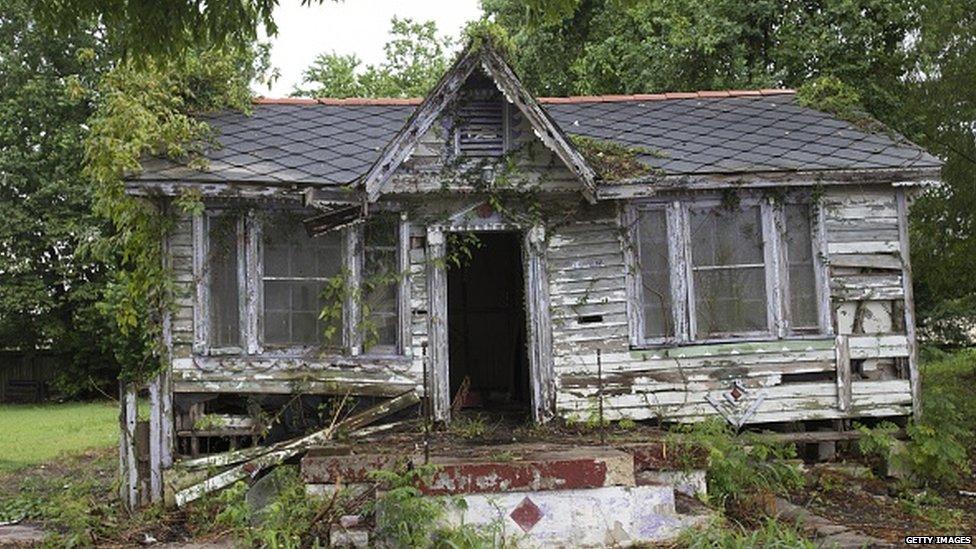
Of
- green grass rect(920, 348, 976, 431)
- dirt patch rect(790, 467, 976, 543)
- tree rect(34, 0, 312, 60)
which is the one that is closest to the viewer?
tree rect(34, 0, 312, 60)

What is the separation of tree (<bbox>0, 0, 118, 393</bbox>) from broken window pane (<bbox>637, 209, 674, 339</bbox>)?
1940cm

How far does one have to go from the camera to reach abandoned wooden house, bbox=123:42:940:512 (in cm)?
962

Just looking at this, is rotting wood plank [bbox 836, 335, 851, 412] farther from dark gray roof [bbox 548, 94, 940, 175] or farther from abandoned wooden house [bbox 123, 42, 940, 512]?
dark gray roof [bbox 548, 94, 940, 175]

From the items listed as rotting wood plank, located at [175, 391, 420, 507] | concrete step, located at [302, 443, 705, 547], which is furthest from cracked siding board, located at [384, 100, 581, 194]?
concrete step, located at [302, 443, 705, 547]

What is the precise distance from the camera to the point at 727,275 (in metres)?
10.3

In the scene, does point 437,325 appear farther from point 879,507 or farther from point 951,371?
point 951,371

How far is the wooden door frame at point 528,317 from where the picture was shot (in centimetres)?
985

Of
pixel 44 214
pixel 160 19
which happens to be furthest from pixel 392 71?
pixel 160 19

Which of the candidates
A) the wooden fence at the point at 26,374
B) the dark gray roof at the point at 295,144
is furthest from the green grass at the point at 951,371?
the wooden fence at the point at 26,374

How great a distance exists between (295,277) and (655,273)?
13.0 ft

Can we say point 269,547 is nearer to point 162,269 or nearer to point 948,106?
point 162,269

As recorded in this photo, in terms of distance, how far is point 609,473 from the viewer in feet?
24.6

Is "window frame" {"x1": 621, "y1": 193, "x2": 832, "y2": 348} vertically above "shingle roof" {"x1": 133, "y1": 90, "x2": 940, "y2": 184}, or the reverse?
"shingle roof" {"x1": 133, "y1": 90, "x2": 940, "y2": 184}

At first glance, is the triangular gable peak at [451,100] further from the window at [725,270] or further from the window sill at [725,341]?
the window sill at [725,341]
